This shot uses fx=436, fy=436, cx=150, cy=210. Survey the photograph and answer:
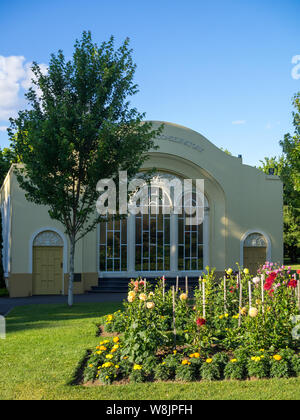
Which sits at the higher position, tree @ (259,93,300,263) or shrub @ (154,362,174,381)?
tree @ (259,93,300,263)

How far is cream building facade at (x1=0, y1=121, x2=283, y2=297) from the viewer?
1886cm

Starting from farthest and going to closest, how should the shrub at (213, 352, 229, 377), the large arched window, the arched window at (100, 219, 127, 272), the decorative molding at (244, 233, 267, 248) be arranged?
the decorative molding at (244, 233, 267, 248) → the large arched window → the arched window at (100, 219, 127, 272) → the shrub at (213, 352, 229, 377)

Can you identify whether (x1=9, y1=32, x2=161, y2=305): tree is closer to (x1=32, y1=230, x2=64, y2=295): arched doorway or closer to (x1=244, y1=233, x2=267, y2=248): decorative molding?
(x1=32, y1=230, x2=64, y2=295): arched doorway

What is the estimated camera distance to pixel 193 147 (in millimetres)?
19469

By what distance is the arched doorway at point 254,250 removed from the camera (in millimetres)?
20219

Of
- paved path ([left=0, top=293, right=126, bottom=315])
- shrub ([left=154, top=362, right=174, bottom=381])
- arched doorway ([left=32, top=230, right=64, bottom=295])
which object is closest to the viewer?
shrub ([left=154, top=362, right=174, bottom=381])

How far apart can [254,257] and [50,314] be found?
1091 cm

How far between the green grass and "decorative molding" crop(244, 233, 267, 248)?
11.0 m

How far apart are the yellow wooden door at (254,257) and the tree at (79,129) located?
28.8 feet

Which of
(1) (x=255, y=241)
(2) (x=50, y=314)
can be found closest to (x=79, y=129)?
(2) (x=50, y=314)

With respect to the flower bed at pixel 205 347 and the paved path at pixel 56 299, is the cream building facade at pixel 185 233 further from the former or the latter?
the flower bed at pixel 205 347
